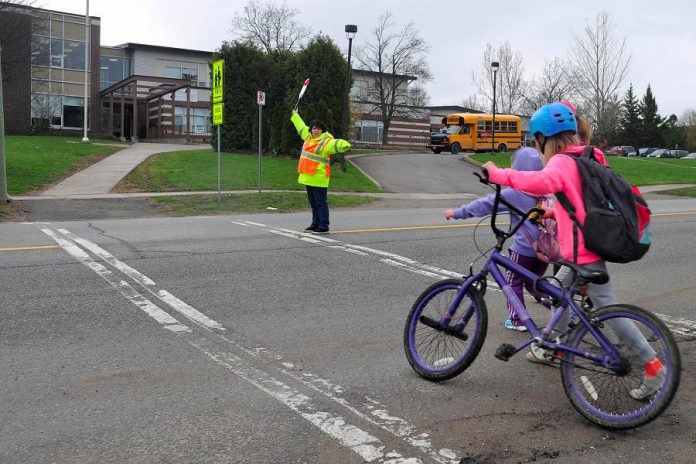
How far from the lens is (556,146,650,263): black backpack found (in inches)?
153

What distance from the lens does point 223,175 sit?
21.7 m

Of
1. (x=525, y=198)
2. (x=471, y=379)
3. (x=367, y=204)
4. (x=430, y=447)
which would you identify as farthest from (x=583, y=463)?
(x=367, y=204)

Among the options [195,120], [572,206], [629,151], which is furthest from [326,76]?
[629,151]

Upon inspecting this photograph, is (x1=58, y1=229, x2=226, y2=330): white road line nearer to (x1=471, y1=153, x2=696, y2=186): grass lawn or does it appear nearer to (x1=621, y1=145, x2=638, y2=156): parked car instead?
(x1=471, y1=153, x2=696, y2=186): grass lawn

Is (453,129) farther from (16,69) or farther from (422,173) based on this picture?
(16,69)

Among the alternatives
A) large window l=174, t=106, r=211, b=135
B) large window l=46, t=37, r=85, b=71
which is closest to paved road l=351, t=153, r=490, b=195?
large window l=174, t=106, r=211, b=135

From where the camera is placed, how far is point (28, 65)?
47375 mm

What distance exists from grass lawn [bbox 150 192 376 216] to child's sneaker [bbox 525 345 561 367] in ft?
36.7

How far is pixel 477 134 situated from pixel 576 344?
1622 inches

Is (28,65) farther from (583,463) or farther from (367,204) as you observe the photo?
(583,463)

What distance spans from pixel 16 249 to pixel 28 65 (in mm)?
43629

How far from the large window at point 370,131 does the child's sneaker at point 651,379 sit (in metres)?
57.2

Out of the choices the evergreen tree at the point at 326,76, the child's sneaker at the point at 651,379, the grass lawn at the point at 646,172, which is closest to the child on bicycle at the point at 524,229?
the child's sneaker at the point at 651,379

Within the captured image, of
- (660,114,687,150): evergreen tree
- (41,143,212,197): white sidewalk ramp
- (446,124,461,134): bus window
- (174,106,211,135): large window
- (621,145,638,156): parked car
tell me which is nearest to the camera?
A: (41,143,212,197): white sidewalk ramp
